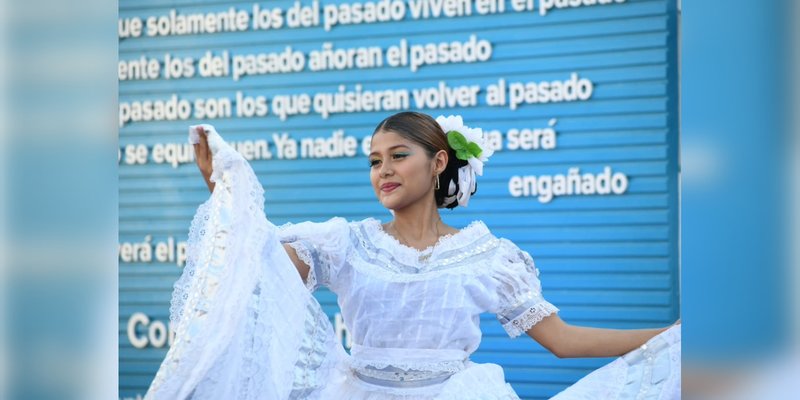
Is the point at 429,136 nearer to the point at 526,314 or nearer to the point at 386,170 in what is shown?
the point at 386,170

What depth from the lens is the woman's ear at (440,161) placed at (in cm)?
348

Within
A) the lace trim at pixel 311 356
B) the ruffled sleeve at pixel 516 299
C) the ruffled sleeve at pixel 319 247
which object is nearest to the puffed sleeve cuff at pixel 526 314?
the ruffled sleeve at pixel 516 299

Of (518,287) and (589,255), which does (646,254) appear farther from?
(518,287)

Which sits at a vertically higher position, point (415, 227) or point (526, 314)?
point (415, 227)

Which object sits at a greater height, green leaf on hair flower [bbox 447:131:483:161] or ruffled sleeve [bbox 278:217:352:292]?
green leaf on hair flower [bbox 447:131:483:161]

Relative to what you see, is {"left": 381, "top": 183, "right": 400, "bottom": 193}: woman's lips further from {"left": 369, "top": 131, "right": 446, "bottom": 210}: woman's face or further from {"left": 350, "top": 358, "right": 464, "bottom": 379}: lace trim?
{"left": 350, "top": 358, "right": 464, "bottom": 379}: lace trim

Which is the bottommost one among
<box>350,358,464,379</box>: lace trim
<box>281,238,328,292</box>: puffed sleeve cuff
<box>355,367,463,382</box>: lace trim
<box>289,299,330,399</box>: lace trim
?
<box>355,367,463,382</box>: lace trim

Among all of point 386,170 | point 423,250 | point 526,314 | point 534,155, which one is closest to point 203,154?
point 386,170

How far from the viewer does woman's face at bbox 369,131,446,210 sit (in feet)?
11.0

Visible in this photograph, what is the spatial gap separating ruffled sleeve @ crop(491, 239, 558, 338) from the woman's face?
1.20 ft

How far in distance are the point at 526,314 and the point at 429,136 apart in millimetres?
680

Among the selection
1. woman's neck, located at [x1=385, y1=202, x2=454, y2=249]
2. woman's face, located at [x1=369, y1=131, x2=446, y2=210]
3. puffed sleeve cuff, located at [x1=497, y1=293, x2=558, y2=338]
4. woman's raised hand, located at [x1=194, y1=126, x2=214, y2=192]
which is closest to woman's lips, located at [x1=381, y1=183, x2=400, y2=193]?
woman's face, located at [x1=369, y1=131, x2=446, y2=210]

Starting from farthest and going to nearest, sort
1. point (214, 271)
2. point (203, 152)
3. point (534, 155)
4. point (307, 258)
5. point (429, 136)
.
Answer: point (534, 155)
point (429, 136)
point (307, 258)
point (203, 152)
point (214, 271)

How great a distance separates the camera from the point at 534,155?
5320 mm
